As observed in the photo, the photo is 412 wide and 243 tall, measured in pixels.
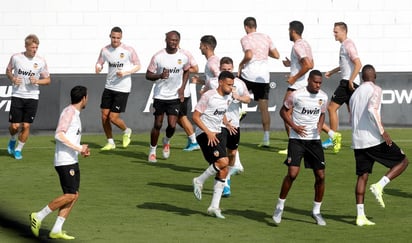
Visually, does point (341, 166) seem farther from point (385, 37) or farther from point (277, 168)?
point (385, 37)

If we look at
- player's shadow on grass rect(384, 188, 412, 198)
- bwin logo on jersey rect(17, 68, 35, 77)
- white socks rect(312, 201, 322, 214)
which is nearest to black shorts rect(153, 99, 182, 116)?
bwin logo on jersey rect(17, 68, 35, 77)

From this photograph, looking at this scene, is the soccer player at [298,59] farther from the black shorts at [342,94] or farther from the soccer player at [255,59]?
the soccer player at [255,59]

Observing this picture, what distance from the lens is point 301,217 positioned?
15641 mm

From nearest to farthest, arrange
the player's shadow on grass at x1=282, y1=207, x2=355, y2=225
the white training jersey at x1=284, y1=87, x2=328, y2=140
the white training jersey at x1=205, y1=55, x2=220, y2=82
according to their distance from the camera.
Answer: the white training jersey at x1=284, y1=87, x2=328, y2=140
the player's shadow on grass at x1=282, y1=207, x2=355, y2=225
the white training jersey at x1=205, y1=55, x2=220, y2=82

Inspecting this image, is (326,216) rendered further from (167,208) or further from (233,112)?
(233,112)

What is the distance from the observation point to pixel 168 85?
20.7 meters

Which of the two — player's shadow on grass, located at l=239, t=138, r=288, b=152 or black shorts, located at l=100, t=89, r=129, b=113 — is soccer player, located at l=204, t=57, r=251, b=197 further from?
black shorts, located at l=100, t=89, r=129, b=113

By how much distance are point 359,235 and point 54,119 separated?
11.6 m

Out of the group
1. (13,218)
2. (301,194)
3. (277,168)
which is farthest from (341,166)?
(13,218)

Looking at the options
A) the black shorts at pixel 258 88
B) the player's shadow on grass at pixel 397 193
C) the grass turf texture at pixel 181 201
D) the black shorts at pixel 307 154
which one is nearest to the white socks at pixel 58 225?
the grass turf texture at pixel 181 201

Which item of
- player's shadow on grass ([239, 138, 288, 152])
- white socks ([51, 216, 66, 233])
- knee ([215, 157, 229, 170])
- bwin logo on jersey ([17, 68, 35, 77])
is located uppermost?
bwin logo on jersey ([17, 68, 35, 77])

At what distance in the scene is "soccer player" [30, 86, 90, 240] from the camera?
1396 centimetres

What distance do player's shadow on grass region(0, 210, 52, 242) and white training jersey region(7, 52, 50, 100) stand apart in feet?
17.3

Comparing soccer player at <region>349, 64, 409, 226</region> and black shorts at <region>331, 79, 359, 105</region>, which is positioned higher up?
soccer player at <region>349, 64, 409, 226</region>
